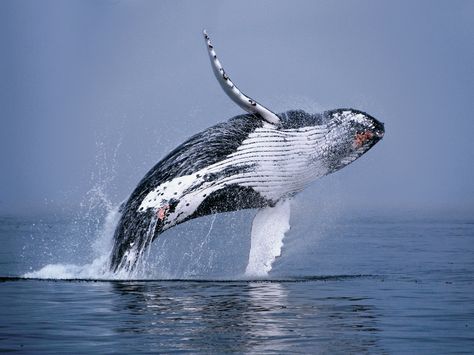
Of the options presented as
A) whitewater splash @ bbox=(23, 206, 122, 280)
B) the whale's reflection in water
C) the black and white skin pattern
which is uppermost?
the black and white skin pattern

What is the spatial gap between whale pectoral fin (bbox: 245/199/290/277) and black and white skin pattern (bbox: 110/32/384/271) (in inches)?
21.8

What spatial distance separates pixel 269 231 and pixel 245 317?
5285 millimetres

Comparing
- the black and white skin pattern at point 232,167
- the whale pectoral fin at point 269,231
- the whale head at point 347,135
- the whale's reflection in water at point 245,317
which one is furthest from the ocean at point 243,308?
the whale head at point 347,135

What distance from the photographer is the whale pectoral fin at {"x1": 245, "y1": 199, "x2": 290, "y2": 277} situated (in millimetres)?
18531

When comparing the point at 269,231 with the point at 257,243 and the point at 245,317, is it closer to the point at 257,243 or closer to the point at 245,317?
the point at 257,243

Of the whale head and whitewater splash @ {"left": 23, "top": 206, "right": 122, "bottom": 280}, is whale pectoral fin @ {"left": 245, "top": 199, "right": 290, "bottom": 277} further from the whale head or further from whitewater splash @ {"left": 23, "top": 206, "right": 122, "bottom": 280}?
whitewater splash @ {"left": 23, "top": 206, "right": 122, "bottom": 280}

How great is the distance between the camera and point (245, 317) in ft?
43.8

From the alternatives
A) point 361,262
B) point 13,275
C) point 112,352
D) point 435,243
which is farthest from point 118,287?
point 435,243

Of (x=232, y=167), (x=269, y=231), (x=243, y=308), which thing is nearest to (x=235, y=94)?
(x=232, y=167)

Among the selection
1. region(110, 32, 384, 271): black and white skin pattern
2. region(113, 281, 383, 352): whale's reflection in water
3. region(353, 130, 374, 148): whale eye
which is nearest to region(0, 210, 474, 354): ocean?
region(113, 281, 383, 352): whale's reflection in water

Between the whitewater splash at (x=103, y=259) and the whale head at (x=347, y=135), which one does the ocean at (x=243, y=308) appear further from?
the whale head at (x=347, y=135)

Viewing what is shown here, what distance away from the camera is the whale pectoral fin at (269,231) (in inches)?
730

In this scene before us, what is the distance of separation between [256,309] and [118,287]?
10.8 ft

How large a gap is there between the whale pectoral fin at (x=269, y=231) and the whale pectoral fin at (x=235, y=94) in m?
1.61
